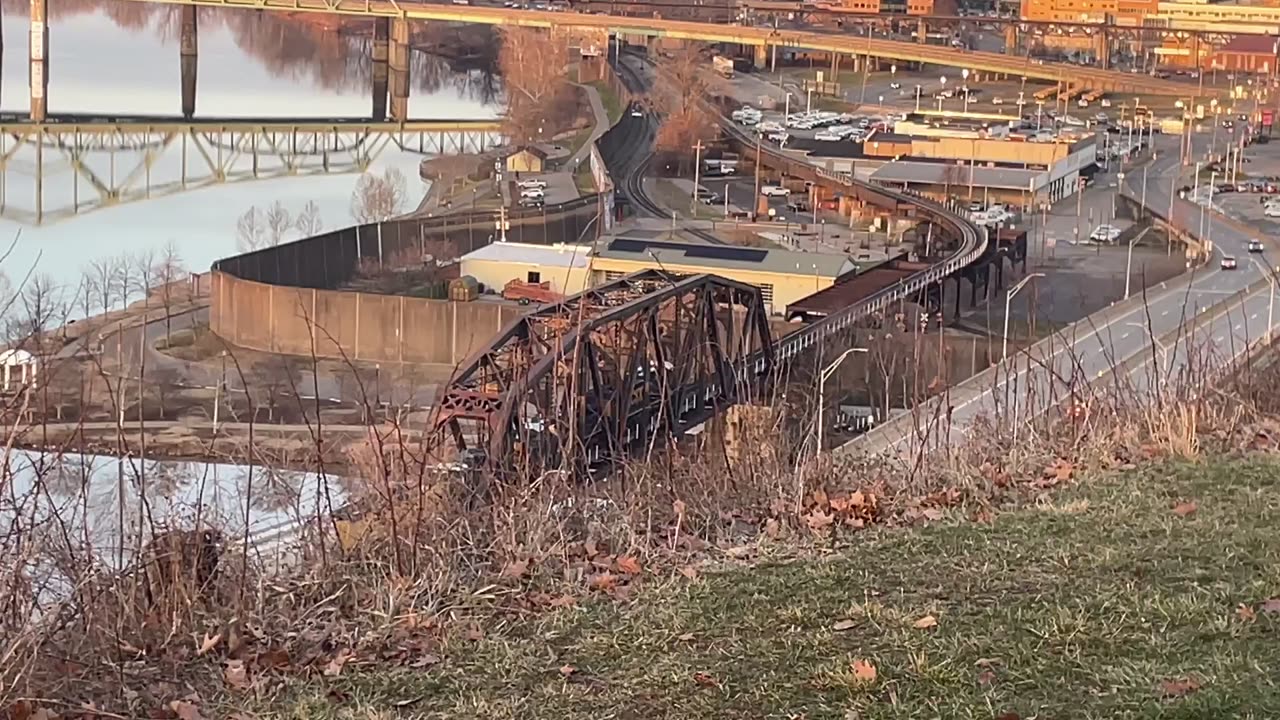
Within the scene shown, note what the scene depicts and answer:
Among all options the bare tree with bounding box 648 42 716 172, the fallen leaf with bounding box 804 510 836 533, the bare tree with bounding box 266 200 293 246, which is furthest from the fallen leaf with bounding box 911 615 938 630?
the bare tree with bounding box 648 42 716 172

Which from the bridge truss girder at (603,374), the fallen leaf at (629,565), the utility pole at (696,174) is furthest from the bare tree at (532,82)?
the fallen leaf at (629,565)

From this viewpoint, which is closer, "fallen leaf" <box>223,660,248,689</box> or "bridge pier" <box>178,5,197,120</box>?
"fallen leaf" <box>223,660,248,689</box>

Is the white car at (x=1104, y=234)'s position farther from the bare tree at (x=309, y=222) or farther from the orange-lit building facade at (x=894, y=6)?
the orange-lit building facade at (x=894, y=6)

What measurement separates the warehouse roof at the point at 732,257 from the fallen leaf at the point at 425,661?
46.4 ft

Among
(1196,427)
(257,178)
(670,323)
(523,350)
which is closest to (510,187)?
(257,178)

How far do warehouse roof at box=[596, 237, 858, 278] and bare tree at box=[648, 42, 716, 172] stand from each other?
1082cm

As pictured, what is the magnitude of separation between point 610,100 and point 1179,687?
34.3 meters

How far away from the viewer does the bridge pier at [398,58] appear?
37188mm

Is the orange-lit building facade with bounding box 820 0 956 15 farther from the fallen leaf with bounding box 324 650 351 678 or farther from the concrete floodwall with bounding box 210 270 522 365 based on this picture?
the fallen leaf with bounding box 324 650 351 678

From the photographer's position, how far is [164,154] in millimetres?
24219

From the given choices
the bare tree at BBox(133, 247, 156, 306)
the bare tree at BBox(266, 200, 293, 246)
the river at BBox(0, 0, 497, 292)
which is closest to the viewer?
the bare tree at BBox(133, 247, 156, 306)

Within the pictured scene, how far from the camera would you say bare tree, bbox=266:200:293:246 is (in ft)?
61.3

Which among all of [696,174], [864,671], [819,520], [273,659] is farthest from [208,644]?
[696,174]

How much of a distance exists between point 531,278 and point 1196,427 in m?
13.0
